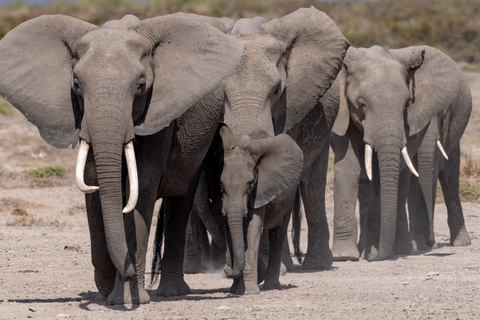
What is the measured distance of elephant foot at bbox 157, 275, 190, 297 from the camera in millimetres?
7590

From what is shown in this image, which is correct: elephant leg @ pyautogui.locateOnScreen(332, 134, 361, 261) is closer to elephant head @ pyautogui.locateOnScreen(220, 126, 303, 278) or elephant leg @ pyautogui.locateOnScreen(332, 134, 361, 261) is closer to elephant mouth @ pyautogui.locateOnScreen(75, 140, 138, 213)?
elephant head @ pyautogui.locateOnScreen(220, 126, 303, 278)

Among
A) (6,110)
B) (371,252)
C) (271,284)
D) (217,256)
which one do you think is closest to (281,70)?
(271,284)

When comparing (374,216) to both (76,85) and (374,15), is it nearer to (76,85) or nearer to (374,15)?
(76,85)

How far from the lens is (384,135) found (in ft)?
33.3

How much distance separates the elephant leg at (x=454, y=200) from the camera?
11.9 meters

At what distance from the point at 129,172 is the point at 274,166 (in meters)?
1.34

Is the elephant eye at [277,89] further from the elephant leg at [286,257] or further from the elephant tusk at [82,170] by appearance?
the elephant tusk at [82,170]

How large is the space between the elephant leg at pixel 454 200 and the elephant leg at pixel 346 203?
188cm

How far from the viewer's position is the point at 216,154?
24.6ft

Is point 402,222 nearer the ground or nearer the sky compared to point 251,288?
nearer the sky

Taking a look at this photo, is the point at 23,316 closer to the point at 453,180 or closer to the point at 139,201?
the point at 139,201

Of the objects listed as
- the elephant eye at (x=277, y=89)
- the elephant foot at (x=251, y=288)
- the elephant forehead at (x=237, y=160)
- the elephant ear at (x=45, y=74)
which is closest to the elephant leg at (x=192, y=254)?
the elephant eye at (x=277, y=89)

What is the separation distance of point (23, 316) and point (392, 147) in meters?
4.90

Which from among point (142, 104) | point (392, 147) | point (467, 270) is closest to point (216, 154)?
point (142, 104)
